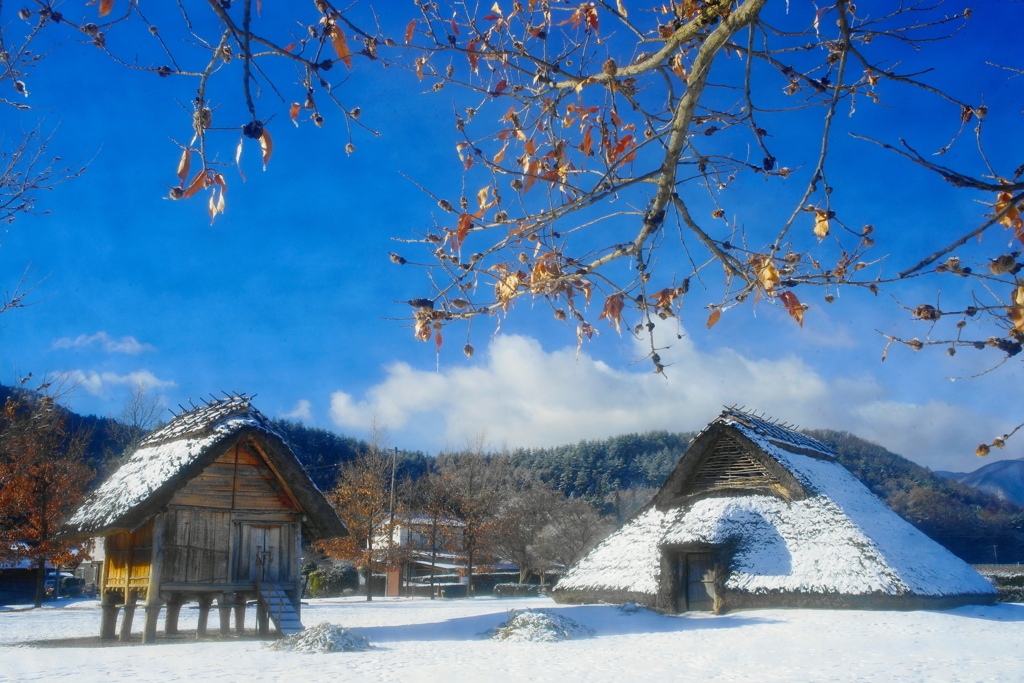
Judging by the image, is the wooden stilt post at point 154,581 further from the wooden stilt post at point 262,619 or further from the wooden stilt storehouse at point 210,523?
the wooden stilt post at point 262,619

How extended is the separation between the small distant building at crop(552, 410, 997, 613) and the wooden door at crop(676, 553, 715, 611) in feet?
0.09

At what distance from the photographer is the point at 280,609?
1318 centimetres

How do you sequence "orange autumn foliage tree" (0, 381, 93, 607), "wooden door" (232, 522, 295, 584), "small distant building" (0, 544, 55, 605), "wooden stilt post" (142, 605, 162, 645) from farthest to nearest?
"small distant building" (0, 544, 55, 605) < "orange autumn foliage tree" (0, 381, 93, 607) < "wooden door" (232, 522, 295, 584) < "wooden stilt post" (142, 605, 162, 645)

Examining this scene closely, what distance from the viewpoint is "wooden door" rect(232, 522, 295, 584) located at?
13.5m

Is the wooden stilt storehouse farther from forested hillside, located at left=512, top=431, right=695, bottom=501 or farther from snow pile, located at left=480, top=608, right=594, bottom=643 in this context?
forested hillside, located at left=512, top=431, right=695, bottom=501

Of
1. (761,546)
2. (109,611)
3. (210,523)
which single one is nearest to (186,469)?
(210,523)

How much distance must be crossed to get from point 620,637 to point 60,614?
66.5ft

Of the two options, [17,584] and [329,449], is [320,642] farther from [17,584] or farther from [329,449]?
[329,449]

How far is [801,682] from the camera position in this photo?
817 centimetres

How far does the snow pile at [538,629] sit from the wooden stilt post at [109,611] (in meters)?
8.03

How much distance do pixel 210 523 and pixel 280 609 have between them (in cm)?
228

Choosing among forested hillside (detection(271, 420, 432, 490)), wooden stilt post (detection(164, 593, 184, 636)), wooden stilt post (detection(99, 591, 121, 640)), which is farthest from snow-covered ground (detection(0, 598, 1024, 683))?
forested hillside (detection(271, 420, 432, 490))

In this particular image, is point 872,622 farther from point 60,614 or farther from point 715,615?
point 60,614

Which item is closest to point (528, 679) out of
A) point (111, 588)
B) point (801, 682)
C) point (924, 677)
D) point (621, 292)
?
point (801, 682)
